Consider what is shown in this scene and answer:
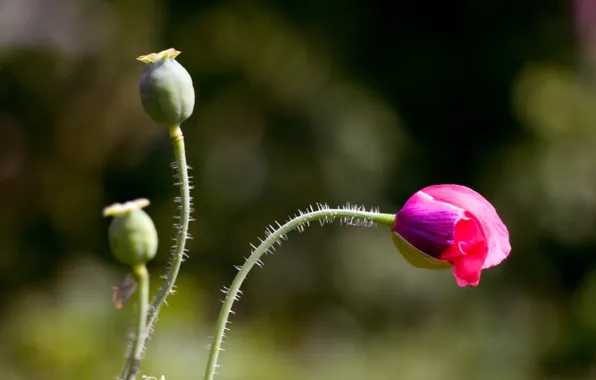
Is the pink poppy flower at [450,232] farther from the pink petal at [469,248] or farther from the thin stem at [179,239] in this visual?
the thin stem at [179,239]

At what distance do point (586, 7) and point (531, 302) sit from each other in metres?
1.87

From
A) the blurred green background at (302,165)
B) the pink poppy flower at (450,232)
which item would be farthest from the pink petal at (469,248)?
the blurred green background at (302,165)

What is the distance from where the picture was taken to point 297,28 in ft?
18.9

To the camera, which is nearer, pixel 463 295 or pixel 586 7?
pixel 463 295

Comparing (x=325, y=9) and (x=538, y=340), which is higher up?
(x=325, y=9)

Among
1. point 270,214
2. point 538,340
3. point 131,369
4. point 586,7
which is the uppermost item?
point 586,7

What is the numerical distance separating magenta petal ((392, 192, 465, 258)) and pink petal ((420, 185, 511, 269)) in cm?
2

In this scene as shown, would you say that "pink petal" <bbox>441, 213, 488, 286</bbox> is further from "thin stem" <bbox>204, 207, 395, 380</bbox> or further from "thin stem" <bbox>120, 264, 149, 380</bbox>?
"thin stem" <bbox>120, 264, 149, 380</bbox>

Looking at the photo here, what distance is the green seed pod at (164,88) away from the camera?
1.24 metres

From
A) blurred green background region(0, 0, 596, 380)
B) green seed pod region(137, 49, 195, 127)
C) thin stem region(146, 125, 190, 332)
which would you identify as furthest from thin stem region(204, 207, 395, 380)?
blurred green background region(0, 0, 596, 380)

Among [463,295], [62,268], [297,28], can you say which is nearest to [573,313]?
[463,295]

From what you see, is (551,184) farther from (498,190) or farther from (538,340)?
(538,340)

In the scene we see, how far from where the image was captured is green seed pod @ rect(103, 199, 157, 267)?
1.17 m

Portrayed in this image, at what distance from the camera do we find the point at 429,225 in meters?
1.37
